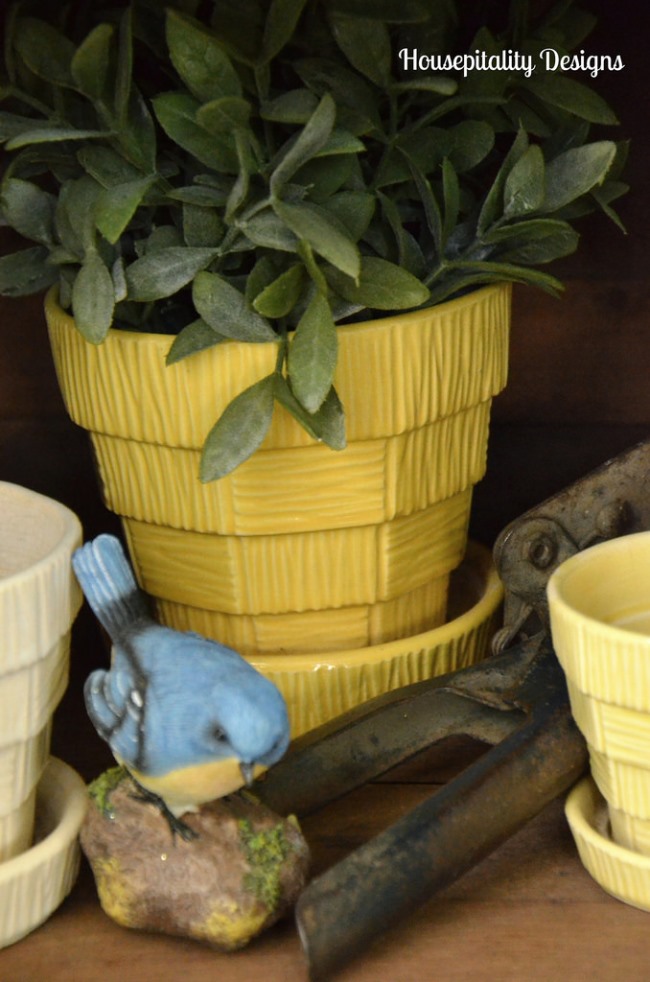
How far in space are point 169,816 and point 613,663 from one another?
0.20 metres

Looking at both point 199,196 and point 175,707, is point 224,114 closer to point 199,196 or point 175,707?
point 199,196

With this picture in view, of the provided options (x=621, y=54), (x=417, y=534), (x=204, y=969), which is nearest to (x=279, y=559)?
(x=417, y=534)

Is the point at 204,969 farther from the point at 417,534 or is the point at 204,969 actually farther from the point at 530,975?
the point at 417,534

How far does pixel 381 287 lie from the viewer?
0.61 metres

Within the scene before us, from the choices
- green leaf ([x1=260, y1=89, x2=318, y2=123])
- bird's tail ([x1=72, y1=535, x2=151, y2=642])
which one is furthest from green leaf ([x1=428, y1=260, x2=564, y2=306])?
bird's tail ([x1=72, y1=535, x2=151, y2=642])

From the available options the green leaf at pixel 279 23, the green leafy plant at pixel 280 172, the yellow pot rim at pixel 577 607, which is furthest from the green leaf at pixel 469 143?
the yellow pot rim at pixel 577 607

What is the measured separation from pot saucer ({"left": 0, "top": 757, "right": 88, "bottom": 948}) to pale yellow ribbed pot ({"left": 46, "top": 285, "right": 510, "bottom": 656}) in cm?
13

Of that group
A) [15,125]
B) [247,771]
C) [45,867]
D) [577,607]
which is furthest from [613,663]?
[15,125]

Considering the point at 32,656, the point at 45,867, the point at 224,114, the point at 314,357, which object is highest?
the point at 224,114

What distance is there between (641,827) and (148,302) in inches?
13.2

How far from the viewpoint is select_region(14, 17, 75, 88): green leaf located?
62cm

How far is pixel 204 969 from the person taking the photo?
55 centimetres

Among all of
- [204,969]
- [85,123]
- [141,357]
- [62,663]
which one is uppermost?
[85,123]

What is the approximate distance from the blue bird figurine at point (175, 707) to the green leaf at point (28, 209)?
172 mm
